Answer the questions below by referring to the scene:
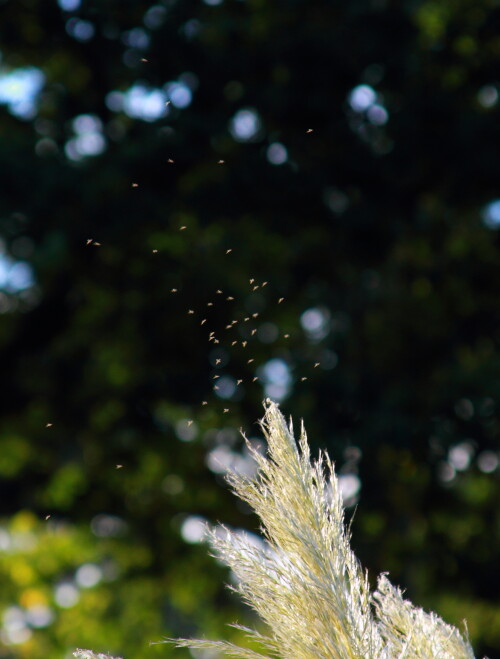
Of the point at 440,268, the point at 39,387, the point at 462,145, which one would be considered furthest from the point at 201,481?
the point at 462,145

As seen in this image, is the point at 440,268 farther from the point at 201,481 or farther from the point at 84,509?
the point at 84,509

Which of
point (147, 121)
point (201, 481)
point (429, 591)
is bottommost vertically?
point (429, 591)

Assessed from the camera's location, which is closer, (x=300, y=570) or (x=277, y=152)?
(x=300, y=570)

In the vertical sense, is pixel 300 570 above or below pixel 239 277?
below

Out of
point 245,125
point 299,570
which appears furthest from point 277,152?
point 299,570

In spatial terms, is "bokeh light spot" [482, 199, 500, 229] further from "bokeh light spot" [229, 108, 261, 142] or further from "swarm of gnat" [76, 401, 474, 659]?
"swarm of gnat" [76, 401, 474, 659]

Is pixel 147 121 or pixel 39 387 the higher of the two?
pixel 147 121

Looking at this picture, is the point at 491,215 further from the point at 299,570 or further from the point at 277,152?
the point at 299,570

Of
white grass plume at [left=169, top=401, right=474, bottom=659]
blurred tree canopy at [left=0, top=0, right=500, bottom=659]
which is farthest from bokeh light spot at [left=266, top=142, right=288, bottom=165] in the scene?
white grass plume at [left=169, top=401, right=474, bottom=659]

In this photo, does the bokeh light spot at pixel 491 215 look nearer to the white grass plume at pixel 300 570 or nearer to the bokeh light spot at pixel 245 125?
the bokeh light spot at pixel 245 125
